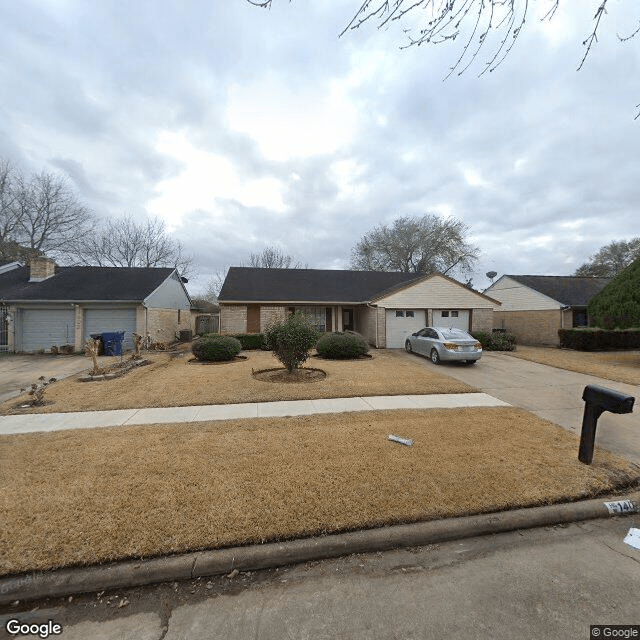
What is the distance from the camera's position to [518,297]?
2184 centimetres

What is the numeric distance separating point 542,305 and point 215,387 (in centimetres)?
2155

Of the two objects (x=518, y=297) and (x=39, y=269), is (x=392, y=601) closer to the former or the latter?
(x=39, y=269)

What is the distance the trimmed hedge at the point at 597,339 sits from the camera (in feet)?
54.5

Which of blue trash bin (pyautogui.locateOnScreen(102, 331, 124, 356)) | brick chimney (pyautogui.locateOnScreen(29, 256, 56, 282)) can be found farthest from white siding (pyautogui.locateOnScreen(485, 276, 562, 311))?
brick chimney (pyautogui.locateOnScreen(29, 256, 56, 282))

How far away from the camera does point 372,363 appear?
1109 centimetres

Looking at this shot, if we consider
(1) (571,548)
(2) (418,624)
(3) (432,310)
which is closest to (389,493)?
(2) (418,624)

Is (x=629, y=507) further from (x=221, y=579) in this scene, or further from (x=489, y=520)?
(x=221, y=579)

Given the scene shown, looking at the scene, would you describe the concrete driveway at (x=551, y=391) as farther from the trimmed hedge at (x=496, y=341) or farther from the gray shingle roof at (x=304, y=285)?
the gray shingle roof at (x=304, y=285)

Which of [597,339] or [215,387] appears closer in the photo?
[215,387]

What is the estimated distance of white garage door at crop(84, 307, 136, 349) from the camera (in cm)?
1539

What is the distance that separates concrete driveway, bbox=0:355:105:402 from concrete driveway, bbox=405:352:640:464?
37.8ft

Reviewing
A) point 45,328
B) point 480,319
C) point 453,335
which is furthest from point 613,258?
point 45,328

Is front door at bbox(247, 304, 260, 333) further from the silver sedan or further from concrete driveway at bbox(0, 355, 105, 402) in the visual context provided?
the silver sedan

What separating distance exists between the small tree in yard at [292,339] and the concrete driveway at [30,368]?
246 inches
